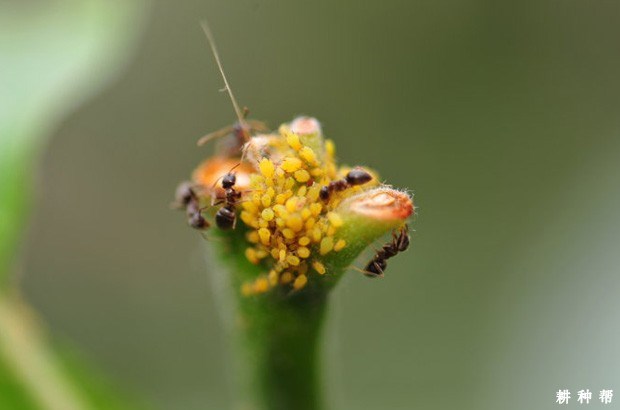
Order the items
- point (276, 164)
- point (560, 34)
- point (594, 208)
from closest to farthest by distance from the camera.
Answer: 1. point (276, 164)
2. point (594, 208)
3. point (560, 34)

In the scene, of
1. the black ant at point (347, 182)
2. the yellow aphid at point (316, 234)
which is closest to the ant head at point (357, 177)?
the black ant at point (347, 182)

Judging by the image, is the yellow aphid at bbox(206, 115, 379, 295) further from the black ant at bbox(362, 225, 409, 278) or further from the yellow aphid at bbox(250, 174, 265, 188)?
the black ant at bbox(362, 225, 409, 278)

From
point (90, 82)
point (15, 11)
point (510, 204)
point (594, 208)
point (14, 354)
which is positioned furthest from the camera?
point (510, 204)

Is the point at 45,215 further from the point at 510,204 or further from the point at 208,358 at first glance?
the point at 510,204

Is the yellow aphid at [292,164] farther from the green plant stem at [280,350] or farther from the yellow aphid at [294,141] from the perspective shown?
the green plant stem at [280,350]

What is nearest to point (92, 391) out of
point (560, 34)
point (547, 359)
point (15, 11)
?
point (15, 11)
